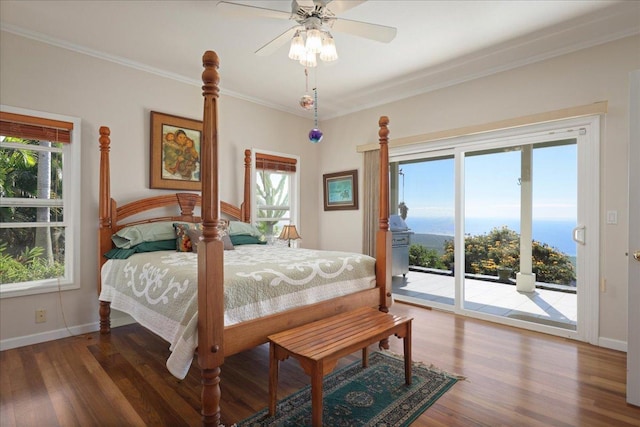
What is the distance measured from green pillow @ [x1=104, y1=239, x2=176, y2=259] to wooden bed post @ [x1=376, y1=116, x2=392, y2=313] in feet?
6.66

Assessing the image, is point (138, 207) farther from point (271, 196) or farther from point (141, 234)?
point (271, 196)

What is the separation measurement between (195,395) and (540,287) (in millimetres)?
3307

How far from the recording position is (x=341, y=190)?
5.05 metres

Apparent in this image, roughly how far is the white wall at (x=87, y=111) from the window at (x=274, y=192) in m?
0.61

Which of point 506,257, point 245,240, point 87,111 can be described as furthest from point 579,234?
point 87,111

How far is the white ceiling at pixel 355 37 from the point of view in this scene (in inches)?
100.0

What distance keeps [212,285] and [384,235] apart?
59.4 inches

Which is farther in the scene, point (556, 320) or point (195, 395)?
point (556, 320)

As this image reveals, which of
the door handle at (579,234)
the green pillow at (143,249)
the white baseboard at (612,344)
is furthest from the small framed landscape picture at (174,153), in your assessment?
the white baseboard at (612,344)

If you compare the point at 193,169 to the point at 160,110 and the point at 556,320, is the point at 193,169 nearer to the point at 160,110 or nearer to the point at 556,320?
the point at 160,110

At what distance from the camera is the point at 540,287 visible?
11.1 feet

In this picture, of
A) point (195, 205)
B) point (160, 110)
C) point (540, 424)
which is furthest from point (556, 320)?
point (160, 110)

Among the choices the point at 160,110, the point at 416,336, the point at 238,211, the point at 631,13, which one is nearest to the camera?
the point at 631,13

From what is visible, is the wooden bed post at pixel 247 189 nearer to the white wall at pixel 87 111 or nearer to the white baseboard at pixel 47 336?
the white wall at pixel 87 111
